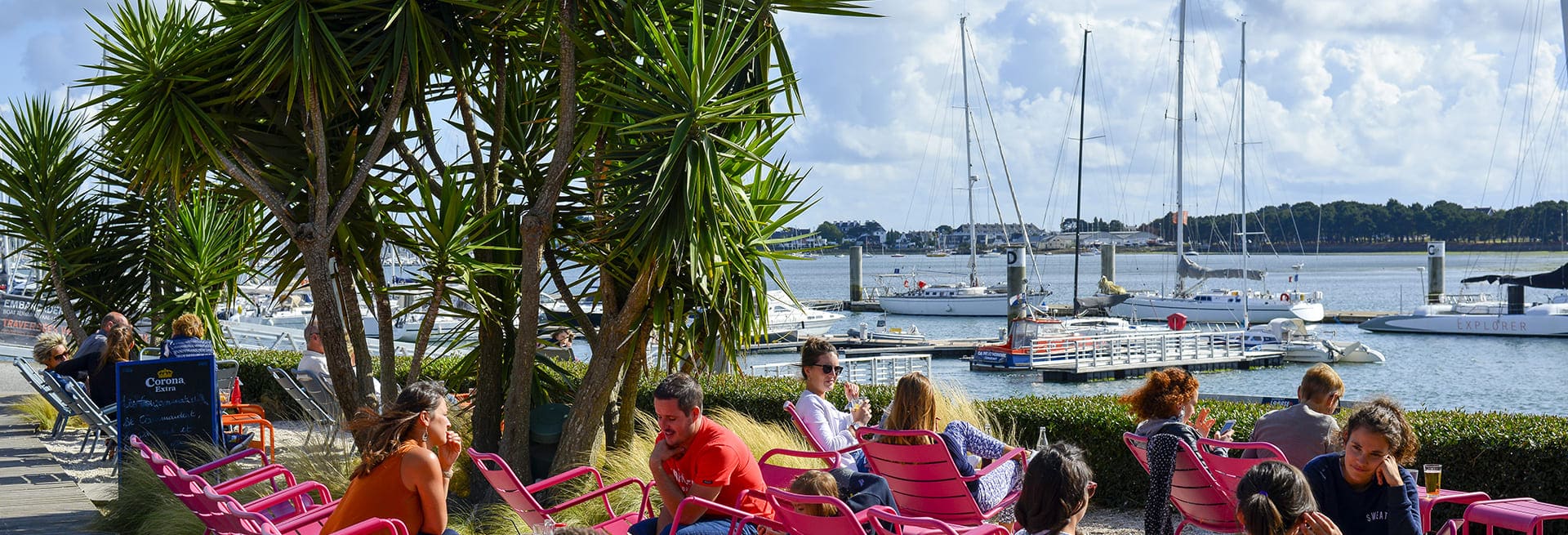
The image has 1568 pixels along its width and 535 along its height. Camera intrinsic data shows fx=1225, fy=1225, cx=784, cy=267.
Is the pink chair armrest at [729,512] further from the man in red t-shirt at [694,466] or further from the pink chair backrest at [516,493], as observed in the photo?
the pink chair backrest at [516,493]

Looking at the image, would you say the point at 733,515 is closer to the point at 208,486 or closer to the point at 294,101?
the point at 208,486

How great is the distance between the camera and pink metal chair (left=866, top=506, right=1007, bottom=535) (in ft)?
13.5

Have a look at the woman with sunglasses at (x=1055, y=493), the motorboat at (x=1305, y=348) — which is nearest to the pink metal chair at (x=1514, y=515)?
A: the woman with sunglasses at (x=1055, y=493)

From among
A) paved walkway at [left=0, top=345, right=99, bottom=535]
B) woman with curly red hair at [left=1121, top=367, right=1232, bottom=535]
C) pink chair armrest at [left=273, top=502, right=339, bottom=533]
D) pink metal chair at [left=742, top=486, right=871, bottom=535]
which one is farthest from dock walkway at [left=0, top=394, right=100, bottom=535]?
woman with curly red hair at [left=1121, top=367, right=1232, bottom=535]

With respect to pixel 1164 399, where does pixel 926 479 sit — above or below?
below

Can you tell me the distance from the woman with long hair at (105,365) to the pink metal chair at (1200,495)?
28.7ft

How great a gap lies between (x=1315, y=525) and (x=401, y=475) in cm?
303

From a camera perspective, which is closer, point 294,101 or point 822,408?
point 822,408

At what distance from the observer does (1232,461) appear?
5.48 meters

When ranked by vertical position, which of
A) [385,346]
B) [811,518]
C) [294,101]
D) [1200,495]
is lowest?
[1200,495]

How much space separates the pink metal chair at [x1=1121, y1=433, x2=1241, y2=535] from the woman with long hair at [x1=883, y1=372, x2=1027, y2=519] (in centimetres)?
82

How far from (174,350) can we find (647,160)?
4.95 meters

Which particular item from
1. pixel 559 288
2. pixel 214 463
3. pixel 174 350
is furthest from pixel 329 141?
pixel 214 463

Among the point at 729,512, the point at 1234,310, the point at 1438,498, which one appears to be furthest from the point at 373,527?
Result: the point at 1234,310
